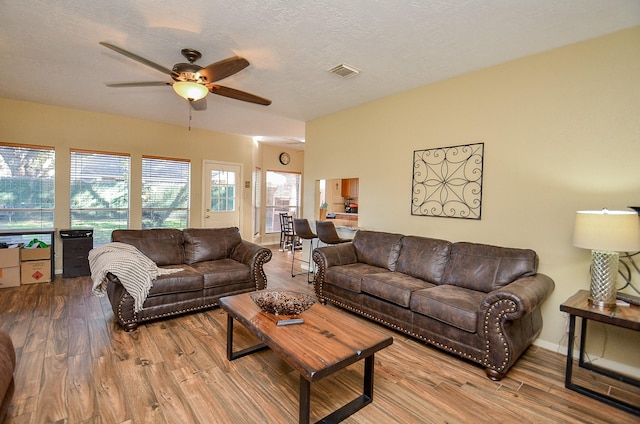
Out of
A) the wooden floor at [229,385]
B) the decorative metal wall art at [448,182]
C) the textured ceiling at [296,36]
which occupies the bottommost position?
the wooden floor at [229,385]

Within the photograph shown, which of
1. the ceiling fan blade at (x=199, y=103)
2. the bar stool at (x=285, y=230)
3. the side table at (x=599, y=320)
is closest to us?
the side table at (x=599, y=320)

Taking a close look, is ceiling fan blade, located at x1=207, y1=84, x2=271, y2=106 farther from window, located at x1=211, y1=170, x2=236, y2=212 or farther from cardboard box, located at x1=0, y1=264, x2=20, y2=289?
cardboard box, located at x1=0, y1=264, x2=20, y2=289

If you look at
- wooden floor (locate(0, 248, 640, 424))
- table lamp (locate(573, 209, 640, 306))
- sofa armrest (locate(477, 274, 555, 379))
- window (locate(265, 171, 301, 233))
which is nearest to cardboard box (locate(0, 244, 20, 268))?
wooden floor (locate(0, 248, 640, 424))

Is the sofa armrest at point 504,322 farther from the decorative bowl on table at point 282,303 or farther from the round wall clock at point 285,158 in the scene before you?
the round wall clock at point 285,158

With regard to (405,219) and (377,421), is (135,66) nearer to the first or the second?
(405,219)

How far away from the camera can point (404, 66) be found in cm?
314

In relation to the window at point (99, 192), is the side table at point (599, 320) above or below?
below

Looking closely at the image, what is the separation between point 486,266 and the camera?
9.46ft

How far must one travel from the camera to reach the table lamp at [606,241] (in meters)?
2.04

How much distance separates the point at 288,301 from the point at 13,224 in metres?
5.07

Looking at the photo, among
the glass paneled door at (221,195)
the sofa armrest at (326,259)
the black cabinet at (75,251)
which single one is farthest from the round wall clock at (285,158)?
the sofa armrest at (326,259)

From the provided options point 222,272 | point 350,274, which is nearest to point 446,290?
point 350,274

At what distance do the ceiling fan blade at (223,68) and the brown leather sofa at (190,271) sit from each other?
1.99 meters

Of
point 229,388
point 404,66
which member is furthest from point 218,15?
point 229,388
